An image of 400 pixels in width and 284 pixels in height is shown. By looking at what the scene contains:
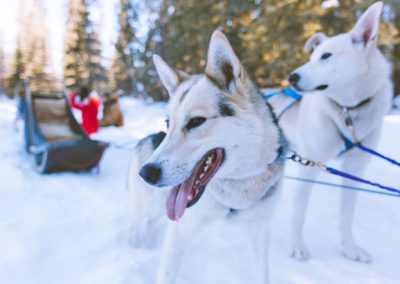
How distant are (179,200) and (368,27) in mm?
1796

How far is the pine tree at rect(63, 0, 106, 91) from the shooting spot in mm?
20562

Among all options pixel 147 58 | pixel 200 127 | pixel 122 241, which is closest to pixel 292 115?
pixel 200 127

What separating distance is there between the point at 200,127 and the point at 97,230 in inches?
68.5

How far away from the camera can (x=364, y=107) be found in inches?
69.0

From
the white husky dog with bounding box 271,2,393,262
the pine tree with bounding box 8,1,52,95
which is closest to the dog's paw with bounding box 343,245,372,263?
the white husky dog with bounding box 271,2,393,262

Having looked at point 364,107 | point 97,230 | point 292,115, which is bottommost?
point 97,230

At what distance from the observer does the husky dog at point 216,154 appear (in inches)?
44.8

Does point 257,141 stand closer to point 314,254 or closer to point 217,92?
point 217,92

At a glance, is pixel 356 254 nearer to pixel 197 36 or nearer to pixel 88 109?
pixel 88 109

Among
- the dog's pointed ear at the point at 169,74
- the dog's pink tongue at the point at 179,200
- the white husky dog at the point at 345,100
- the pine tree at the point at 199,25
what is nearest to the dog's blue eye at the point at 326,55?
the white husky dog at the point at 345,100

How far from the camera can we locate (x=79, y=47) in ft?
→ 69.4

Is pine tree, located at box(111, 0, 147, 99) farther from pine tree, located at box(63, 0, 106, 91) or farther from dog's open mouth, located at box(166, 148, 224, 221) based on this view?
dog's open mouth, located at box(166, 148, 224, 221)

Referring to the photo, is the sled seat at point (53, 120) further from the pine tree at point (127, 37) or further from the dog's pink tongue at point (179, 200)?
the pine tree at point (127, 37)

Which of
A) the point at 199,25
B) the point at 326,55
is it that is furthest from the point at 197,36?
the point at 326,55
